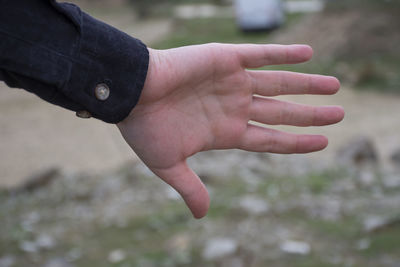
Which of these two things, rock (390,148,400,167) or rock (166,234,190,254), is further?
rock (390,148,400,167)

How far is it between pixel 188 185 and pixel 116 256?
61.1 inches

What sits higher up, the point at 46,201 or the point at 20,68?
the point at 20,68

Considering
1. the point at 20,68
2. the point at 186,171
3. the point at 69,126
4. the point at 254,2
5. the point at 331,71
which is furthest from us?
the point at 254,2

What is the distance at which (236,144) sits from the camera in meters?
1.81

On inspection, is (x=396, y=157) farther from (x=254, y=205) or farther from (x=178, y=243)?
(x=178, y=243)

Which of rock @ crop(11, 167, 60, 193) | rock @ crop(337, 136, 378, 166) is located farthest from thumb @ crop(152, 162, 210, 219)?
rock @ crop(337, 136, 378, 166)

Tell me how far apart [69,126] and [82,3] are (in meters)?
16.7

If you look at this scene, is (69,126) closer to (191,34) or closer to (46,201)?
(46,201)

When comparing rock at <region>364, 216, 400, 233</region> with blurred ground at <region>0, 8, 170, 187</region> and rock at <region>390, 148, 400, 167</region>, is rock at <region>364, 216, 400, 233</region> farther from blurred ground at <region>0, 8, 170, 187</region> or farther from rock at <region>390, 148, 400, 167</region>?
blurred ground at <region>0, 8, 170, 187</region>

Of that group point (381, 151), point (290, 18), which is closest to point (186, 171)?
point (381, 151)

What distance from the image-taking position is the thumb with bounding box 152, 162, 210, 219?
1726 millimetres

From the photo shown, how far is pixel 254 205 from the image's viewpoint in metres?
3.61

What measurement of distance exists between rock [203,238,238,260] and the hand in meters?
1.14

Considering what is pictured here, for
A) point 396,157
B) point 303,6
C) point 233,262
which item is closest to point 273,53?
point 233,262
